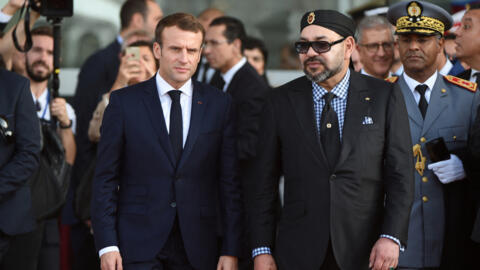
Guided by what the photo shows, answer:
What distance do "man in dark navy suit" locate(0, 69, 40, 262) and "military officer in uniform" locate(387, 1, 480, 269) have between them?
214 centimetres

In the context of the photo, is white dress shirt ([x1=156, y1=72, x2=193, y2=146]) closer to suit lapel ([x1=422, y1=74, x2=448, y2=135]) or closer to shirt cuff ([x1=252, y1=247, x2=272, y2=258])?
shirt cuff ([x1=252, y1=247, x2=272, y2=258])

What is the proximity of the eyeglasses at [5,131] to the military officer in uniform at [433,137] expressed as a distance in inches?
88.8

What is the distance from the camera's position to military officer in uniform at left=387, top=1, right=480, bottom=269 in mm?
4395

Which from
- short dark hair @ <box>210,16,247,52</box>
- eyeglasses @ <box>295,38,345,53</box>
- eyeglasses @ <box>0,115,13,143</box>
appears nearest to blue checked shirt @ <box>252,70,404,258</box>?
eyeglasses @ <box>295,38,345,53</box>

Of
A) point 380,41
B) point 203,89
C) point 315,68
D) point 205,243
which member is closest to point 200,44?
point 203,89

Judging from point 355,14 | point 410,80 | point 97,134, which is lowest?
point 97,134

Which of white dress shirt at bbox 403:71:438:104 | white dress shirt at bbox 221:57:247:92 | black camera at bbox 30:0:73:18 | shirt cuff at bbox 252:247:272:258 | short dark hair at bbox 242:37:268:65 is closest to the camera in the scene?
shirt cuff at bbox 252:247:272:258

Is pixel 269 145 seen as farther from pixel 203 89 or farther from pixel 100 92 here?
pixel 100 92

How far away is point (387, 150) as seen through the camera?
12.7 ft

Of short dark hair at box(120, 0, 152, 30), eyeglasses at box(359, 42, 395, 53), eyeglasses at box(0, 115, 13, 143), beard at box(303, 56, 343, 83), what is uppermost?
short dark hair at box(120, 0, 152, 30)

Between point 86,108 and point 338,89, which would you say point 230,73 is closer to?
point 86,108

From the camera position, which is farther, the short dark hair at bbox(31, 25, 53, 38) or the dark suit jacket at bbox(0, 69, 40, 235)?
the short dark hair at bbox(31, 25, 53, 38)

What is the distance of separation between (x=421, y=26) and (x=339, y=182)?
141 centimetres

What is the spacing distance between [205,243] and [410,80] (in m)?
1.59
